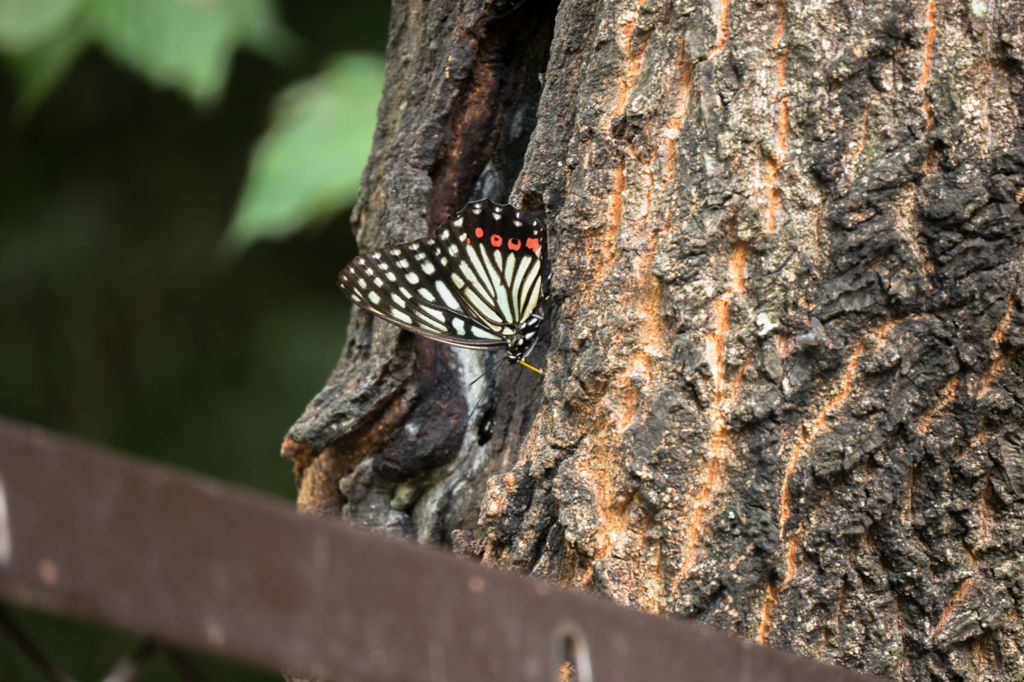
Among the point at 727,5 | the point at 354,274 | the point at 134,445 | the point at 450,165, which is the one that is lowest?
the point at 134,445

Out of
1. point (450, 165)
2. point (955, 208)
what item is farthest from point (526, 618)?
point (450, 165)

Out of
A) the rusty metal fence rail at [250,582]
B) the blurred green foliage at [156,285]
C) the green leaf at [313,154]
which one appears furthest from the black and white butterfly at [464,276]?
the blurred green foliage at [156,285]

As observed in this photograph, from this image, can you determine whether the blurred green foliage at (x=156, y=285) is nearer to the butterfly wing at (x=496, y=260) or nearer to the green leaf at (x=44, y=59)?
the green leaf at (x=44, y=59)

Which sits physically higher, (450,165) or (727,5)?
(727,5)

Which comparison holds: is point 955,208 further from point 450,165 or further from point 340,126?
point 340,126

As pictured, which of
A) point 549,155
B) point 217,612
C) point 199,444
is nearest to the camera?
point 217,612

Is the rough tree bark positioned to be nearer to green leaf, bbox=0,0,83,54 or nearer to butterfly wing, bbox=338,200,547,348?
butterfly wing, bbox=338,200,547,348
